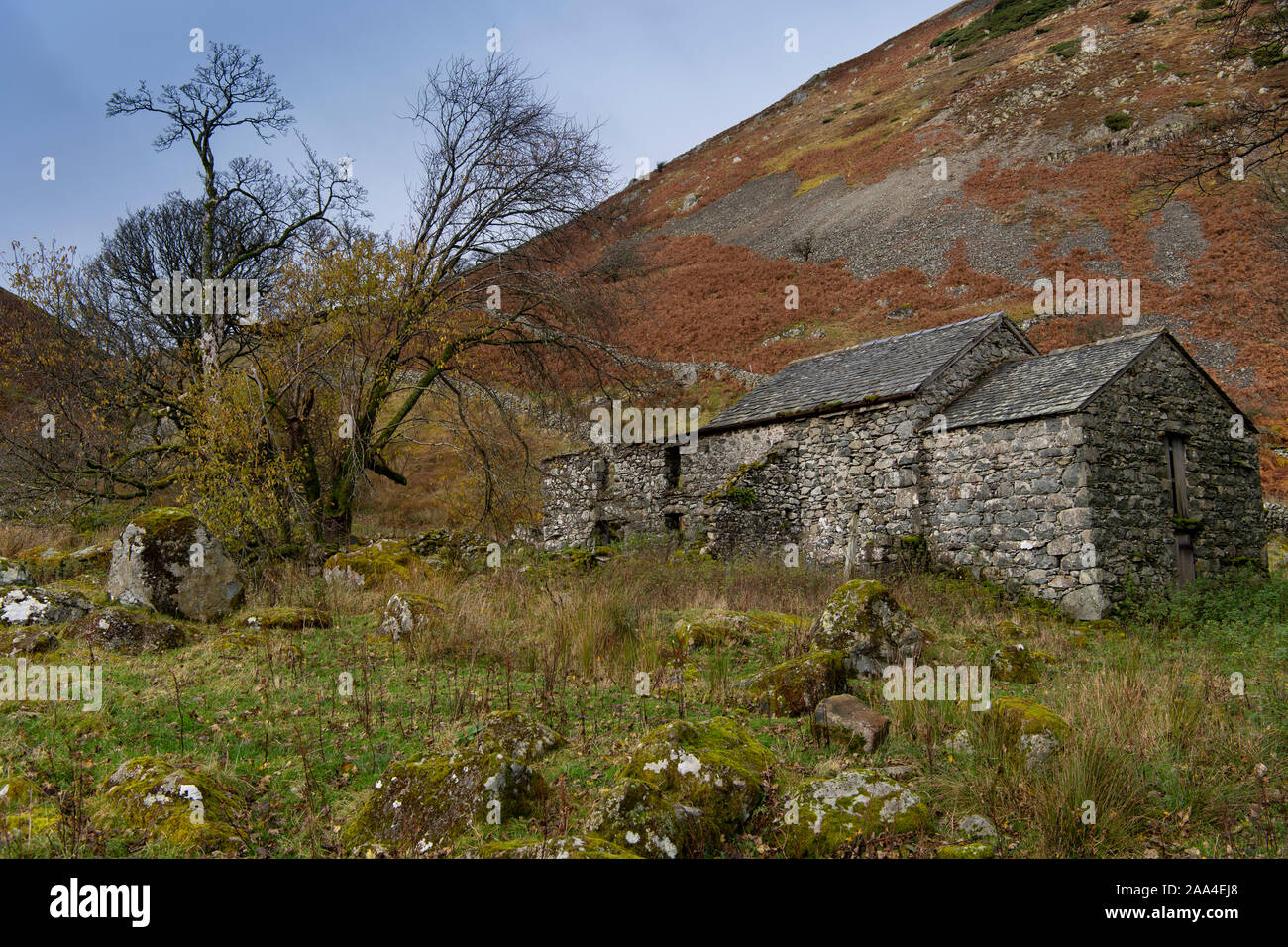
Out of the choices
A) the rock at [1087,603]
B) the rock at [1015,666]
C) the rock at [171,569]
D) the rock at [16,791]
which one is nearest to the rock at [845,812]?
the rock at [1015,666]

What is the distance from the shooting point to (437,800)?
406 centimetres

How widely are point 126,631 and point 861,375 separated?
46.5 ft

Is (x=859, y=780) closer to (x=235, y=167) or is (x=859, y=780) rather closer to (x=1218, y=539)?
(x=1218, y=539)

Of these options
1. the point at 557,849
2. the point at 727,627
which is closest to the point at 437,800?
the point at 557,849

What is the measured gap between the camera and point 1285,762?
15.8ft

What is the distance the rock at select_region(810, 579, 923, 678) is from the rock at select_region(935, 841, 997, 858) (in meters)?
3.33

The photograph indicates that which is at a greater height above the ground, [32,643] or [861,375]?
[861,375]

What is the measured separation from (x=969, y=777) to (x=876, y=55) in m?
76.4

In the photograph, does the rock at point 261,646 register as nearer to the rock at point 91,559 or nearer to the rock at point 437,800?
the rock at point 437,800

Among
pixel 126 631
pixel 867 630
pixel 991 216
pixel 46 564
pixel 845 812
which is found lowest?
pixel 845 812

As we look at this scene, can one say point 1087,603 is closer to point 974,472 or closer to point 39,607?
point 974,472

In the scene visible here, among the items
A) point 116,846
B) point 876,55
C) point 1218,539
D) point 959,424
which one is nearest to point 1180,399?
point 1218,539

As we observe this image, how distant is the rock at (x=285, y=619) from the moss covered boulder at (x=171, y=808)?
3746mm

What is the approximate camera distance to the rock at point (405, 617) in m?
7.67
